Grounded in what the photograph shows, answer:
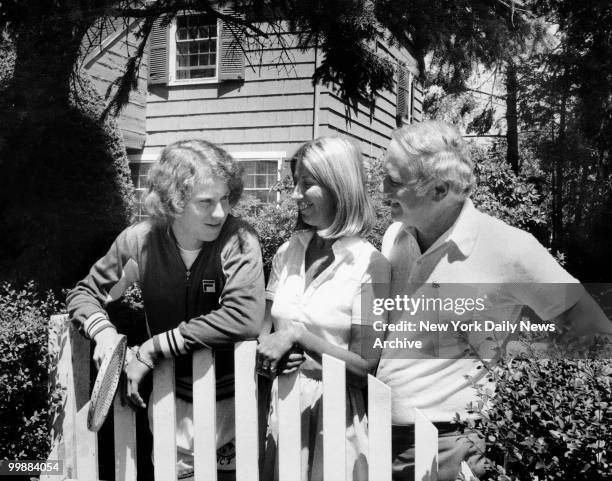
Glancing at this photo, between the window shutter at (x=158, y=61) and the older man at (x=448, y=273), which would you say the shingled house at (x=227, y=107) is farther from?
the older man at (x=448, y=273)

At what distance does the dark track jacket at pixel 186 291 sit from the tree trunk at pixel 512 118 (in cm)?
437

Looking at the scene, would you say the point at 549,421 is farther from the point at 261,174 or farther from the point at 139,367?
the point at 261,174

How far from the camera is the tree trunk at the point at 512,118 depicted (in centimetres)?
580

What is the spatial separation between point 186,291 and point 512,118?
18.6 ft

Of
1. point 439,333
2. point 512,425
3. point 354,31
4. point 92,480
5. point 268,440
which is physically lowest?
point 92,480

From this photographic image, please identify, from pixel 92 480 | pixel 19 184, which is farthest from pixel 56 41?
pixel 92 480

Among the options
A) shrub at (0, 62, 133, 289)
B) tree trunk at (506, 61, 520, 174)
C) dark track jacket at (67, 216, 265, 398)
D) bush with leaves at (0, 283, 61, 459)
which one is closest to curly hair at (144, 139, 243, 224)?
dark track jacket at (67, 216, 265, 398)

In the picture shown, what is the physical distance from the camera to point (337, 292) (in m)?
1.77

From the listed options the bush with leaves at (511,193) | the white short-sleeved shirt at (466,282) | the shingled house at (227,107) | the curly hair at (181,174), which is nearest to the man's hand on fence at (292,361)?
the white short-sleeved shirt at (466,282)

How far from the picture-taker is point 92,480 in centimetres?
198

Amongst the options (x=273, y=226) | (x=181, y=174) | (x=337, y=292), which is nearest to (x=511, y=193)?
(x=273, y=226)

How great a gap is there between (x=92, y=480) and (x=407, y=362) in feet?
3.72

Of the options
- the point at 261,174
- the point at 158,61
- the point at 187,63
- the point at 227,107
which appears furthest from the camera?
the point at 187,63

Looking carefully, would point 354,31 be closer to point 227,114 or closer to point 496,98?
point 496,98
